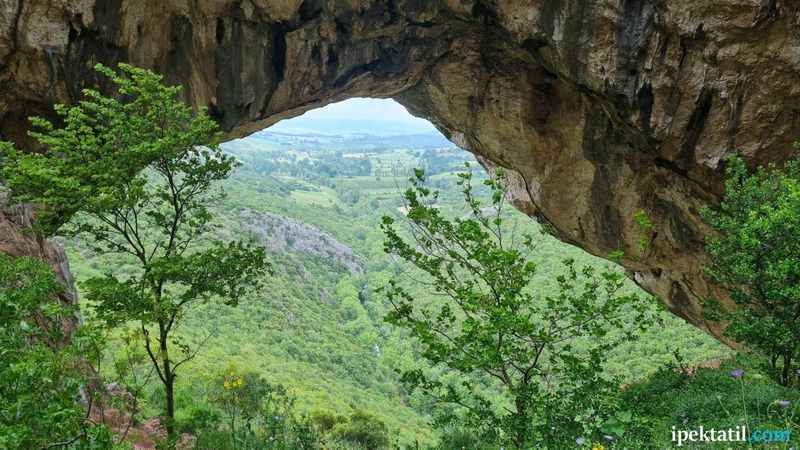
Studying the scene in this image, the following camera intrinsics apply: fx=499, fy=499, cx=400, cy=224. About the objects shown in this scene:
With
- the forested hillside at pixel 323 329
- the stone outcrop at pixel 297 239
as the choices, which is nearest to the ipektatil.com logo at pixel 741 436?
the forested hillside at pixel 323 329

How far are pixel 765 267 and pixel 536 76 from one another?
10018 millimetres

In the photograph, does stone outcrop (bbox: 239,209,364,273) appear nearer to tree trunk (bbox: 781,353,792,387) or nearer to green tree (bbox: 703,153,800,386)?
green tree (bbox: 703,153,800,386)

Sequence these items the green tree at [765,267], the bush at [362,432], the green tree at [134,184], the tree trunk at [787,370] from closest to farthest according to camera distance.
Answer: the green tree at [765,267] < the green tree at [134,184] < the tree trunk at [787,370] < the bush at [362,432]

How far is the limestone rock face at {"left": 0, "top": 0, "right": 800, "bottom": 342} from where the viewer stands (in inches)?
422

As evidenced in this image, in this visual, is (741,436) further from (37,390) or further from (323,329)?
(323,329)

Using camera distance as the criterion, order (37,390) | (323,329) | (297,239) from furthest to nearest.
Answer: (297,239), (323,329), (37,390)

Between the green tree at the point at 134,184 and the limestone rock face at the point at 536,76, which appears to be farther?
the limestone rock face at the point at 536,76

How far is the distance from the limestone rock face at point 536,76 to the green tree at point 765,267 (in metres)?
3.53

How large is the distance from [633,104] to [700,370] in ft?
21.9

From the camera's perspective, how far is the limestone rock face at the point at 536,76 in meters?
10.7

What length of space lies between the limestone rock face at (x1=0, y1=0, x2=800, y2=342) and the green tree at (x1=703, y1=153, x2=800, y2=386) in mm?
3533

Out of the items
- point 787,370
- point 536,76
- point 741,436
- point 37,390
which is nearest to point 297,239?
point 536,76

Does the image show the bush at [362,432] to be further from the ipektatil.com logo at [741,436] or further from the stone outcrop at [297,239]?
the stone outcrop at [297,239]

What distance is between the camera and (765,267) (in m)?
7.33
